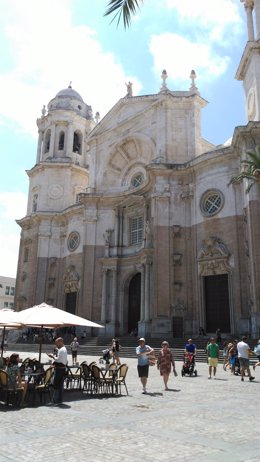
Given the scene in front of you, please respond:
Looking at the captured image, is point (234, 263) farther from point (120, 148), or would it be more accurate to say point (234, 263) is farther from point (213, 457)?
point (213, 457)

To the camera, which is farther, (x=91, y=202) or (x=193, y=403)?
(x=91, y=202)

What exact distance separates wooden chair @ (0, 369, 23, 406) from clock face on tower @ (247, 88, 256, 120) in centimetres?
2768

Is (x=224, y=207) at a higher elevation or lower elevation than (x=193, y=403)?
higher

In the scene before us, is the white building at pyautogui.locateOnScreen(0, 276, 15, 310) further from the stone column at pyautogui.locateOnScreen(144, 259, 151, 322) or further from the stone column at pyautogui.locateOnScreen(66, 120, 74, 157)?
→ the stone column at pyautogui.locateOnScreen(144, 259, 151, 322)

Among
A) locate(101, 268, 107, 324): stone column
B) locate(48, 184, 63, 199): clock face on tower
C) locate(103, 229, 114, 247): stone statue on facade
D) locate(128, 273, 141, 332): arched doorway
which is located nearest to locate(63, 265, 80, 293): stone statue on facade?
locate(101, 268, 107, 324): stone column

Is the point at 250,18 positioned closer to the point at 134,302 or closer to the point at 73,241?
the point at 134,302

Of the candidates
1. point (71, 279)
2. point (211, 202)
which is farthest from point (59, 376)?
point (71, 279)

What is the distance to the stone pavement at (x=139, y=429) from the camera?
243 inches

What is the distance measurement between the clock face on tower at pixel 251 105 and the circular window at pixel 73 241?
2029 cm

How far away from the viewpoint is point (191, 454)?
20.2 ft

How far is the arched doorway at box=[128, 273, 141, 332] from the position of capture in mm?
37281

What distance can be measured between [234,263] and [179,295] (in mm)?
5066

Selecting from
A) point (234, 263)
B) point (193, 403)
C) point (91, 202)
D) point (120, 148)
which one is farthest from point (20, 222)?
point (193, 403)

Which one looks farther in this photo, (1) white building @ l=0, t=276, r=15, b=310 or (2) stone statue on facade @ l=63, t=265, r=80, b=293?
(1) white building @ l=0, t=276, r=15, b=310
